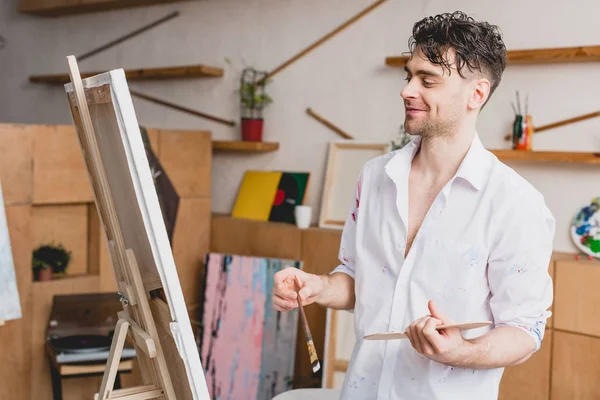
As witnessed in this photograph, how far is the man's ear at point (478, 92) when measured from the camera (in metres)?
1.61

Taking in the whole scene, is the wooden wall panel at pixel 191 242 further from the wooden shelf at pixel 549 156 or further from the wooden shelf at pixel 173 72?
the wooden shelf at pixel 549 156

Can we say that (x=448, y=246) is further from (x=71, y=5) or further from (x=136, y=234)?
(x=71, y=5)

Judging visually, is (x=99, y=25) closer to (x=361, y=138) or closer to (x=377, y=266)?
(x=361, y=138)

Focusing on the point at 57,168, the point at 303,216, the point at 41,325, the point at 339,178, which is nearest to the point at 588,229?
the point at 339,178

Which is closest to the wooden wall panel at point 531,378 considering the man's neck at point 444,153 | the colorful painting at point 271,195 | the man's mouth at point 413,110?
the colorful painting at point 271,195

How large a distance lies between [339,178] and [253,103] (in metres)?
0.66

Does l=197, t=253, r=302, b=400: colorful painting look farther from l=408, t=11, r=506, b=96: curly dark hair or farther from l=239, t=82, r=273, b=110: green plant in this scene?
l=408, t=11, r=506, b=96: curly dark hair

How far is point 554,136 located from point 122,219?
79.6 inches

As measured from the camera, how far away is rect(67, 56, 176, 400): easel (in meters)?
1.83

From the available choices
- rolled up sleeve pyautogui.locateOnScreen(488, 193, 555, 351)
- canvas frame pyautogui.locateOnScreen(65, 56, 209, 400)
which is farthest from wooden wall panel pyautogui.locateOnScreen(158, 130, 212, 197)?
rolled up sleeve pyautogui.locateOnScreen(488, 193, 555, 351)

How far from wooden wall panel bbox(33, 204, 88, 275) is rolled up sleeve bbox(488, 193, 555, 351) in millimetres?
2578

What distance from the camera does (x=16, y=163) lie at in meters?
3.23

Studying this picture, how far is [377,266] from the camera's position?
169 centimetres

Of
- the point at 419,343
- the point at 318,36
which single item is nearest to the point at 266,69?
the point at 318,36
